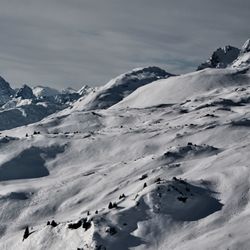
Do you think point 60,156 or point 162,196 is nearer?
point 162,196

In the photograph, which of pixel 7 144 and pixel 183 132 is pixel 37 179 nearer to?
pixel 7 144

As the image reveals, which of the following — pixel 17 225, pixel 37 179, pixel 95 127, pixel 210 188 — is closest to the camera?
pixel 210 188

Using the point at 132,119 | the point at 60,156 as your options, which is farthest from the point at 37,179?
the point at 132,119

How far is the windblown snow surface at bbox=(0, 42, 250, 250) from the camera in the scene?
213ft

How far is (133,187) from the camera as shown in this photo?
9000 cm

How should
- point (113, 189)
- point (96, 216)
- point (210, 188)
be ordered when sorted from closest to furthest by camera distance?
point (96, 216), point (210, 188), point (113, 189)

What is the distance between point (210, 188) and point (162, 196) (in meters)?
9.79

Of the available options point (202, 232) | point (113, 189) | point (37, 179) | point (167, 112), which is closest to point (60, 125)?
point (167, 112)

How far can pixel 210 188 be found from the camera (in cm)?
7988

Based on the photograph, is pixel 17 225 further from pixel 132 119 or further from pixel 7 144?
pixel 132 119

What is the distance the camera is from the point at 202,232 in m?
64.8

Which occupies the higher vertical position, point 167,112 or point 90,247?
point 90,247

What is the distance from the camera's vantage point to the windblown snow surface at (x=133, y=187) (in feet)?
213

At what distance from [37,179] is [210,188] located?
55054 millimetres
